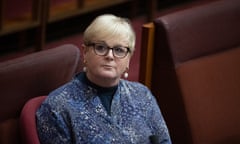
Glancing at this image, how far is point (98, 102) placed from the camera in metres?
2.01

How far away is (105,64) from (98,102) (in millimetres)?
138

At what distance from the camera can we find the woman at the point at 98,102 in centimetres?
194

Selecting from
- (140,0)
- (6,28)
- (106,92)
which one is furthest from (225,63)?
(140,0)

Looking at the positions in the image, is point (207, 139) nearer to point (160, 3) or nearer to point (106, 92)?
point (106, 92)

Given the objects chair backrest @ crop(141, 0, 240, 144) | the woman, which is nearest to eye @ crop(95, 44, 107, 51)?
the woman

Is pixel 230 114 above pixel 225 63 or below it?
below

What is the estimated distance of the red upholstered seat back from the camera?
249 centimetres

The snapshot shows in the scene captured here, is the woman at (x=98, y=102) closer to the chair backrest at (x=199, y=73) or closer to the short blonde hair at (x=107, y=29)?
the short blonde hair at (x=107, y=29)

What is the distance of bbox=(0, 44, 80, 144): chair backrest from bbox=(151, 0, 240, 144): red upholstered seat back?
0.48 m

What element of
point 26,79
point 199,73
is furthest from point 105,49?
Result: point 199,73

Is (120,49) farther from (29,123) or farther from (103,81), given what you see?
(29,123)

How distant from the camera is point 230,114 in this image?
2.61 meters

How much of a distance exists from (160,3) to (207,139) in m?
2.57

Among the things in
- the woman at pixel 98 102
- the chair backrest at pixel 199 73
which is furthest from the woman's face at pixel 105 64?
the chair backrest at pixel 199 73
